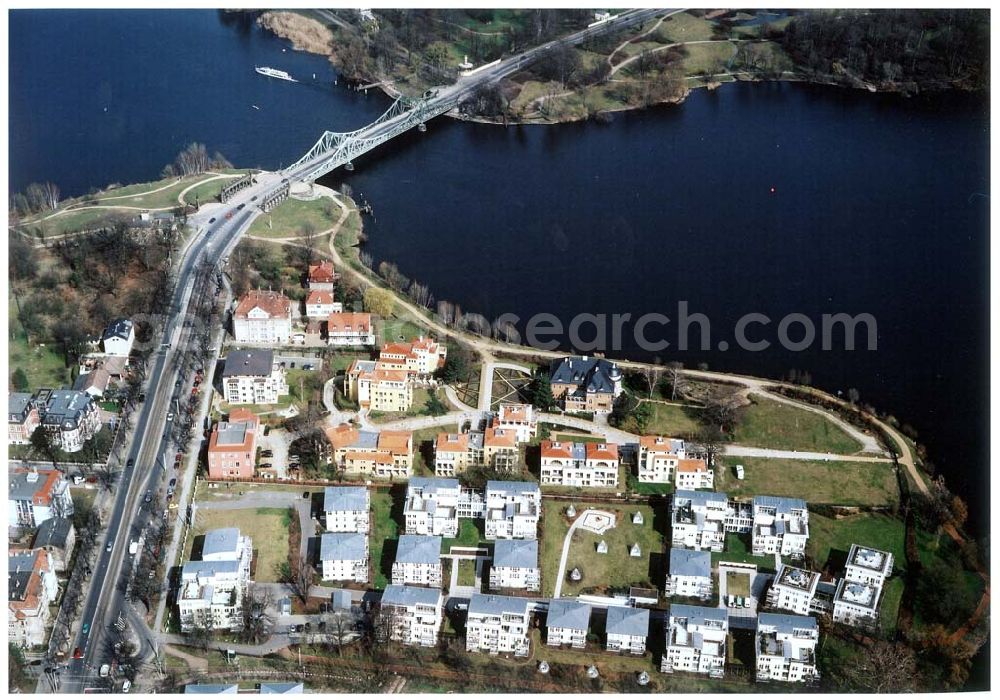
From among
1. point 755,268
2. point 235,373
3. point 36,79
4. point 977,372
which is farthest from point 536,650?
point 36,79

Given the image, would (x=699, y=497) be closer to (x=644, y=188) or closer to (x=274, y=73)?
(x=644, y=188)

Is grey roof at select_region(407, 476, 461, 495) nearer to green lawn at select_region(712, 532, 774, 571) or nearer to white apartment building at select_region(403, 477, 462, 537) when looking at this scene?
white apartment building at select_region(403, 477, 462, 537)

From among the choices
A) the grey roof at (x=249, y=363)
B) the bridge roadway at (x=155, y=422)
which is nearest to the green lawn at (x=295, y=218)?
the bridge roadway at (x=155, y=422)

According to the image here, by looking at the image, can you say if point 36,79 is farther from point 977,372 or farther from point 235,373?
point 977,372

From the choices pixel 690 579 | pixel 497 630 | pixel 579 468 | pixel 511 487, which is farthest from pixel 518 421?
pixel 497 630

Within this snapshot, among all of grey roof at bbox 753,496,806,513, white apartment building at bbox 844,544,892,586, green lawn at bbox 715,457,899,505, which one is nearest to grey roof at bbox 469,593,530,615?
grey roof at bbox 753,496,806,513
